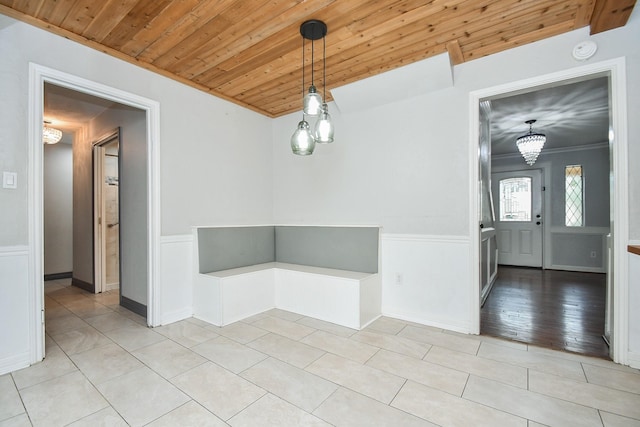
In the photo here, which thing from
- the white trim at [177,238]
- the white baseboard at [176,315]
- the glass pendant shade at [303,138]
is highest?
the glass pendant shade at [303,138]

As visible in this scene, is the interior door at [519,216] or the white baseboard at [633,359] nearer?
the white baseboard at [633,359]

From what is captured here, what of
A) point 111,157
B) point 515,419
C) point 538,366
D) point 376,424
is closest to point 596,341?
point 538,366

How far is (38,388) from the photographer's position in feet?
6.12

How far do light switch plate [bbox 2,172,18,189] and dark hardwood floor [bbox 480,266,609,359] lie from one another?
13.0 feet

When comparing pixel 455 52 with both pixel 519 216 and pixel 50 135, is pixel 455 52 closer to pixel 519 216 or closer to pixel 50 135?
pixel 50 135

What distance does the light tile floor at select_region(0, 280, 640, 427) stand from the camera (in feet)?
5.23

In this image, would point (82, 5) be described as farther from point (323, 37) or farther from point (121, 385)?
point (121, 385)

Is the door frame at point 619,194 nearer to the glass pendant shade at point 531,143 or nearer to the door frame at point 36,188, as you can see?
the glass pendant shade at point 531,143

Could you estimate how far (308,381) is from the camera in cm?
194

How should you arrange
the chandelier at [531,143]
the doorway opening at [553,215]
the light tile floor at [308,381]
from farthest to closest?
the chandelier at [531,143], the doorway opening at [553,215], the light tile floor at [308,381]

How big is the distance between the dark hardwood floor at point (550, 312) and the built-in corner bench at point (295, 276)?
124 centimetres

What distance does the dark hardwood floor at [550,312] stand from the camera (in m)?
2.56

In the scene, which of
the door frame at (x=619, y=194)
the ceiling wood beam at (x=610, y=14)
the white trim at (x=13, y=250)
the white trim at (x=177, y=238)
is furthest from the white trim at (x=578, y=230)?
the white trim at (x=13, y=250)

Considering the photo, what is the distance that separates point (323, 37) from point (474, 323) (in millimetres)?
2793
